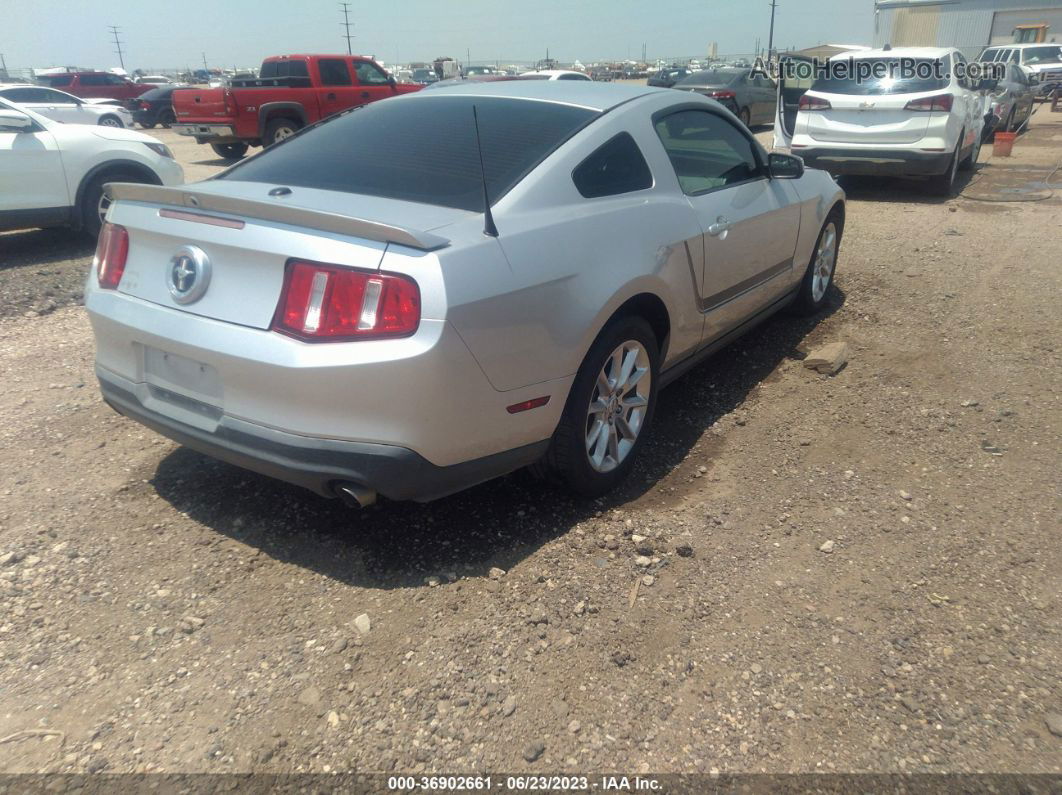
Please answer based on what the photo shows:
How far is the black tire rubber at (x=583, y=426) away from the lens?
3.09 m

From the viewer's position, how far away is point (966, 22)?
4444 centimetres

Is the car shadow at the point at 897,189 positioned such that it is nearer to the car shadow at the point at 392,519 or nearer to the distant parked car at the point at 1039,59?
the car shadow at the point at 392,519

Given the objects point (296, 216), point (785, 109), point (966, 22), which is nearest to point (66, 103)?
point (785, 109)

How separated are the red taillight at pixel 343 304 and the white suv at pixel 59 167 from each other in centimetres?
547

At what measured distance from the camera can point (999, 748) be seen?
2.19 m

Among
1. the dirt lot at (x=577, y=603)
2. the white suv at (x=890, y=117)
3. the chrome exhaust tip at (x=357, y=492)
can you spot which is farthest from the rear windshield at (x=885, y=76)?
the chrome exhaust tip at (x=357, y=492)

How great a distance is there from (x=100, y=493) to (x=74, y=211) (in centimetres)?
533

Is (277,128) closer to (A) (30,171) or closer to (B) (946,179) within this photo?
(A) (30,171)

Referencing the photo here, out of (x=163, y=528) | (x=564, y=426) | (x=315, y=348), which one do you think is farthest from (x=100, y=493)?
(x=564, y=426)

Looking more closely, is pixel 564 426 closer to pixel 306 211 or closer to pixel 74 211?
pixel 306 211

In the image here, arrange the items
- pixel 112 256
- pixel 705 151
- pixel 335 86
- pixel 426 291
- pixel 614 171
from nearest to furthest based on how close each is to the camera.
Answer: pixel 426 291 → pixel 112 256 → pixel 614 171 → pixel 705 151 → pixel 335 86

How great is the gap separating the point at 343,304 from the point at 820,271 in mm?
4090

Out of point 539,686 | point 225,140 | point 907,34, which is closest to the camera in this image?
point 539,686

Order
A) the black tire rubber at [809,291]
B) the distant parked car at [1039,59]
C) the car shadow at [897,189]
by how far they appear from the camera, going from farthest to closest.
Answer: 1. the distant parked car at [1039,59]
2. the car shadow at [897,189]
3. the black tire rubber at [809,291]
